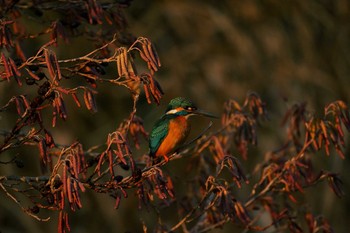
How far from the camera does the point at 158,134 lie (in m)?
5.93

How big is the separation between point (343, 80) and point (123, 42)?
349 inches

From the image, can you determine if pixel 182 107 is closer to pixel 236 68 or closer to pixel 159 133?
pixel 159 133

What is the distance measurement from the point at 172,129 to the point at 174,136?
0.07 m

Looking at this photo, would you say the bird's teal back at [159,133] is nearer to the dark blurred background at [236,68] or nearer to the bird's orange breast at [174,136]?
the bird's orange breast at [174,136]

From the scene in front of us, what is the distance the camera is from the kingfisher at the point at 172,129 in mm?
5793

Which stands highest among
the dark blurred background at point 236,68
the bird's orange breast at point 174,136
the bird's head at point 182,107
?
the dark blurred background at point 236,68

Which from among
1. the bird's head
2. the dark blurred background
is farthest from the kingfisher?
the dark blurred background

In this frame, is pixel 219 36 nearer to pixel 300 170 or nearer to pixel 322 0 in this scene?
pixel 322 0

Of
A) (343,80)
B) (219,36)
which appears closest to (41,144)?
(343,80)

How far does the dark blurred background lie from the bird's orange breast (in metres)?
6.30

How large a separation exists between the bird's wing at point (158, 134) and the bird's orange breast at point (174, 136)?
0.11ft

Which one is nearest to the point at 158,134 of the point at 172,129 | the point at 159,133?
the point at 159,133

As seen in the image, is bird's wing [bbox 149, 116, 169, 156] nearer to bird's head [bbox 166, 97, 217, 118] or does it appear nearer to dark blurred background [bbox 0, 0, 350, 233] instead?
bird's head [bbox 166, 97, 217, 118]

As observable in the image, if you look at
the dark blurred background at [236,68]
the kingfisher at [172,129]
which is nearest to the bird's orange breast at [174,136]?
the kingfisher at [172,129]
